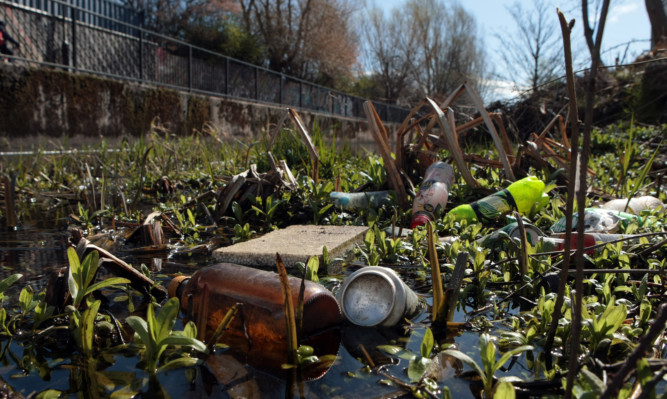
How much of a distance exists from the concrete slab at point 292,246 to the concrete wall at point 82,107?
200 centimetres

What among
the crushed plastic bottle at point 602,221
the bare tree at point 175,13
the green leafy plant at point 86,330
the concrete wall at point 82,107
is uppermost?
the bare tree at point 175,13

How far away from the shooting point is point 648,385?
2.24ft

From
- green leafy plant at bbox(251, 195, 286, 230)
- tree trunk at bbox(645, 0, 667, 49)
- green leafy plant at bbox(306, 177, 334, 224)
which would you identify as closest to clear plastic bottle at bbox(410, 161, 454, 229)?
green leafy plant at bbox(306, 177, 334, 224)

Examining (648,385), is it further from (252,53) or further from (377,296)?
(252,53)

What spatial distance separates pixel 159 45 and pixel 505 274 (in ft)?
41.1

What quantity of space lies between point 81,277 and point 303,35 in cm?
3097

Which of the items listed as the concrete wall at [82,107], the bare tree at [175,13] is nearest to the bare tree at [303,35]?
the bare tree at [175,13]

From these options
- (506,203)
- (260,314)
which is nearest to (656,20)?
(506,203)

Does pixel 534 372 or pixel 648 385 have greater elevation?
pixel 648 385

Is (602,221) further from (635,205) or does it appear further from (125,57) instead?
(125,57)

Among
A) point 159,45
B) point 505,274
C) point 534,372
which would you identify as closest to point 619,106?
point 505,274

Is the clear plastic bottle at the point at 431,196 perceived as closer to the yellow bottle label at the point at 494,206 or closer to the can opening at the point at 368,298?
the yellow bottle label at the point at 494,206

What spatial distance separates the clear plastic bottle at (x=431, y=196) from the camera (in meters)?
2.72

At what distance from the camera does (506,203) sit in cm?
279
